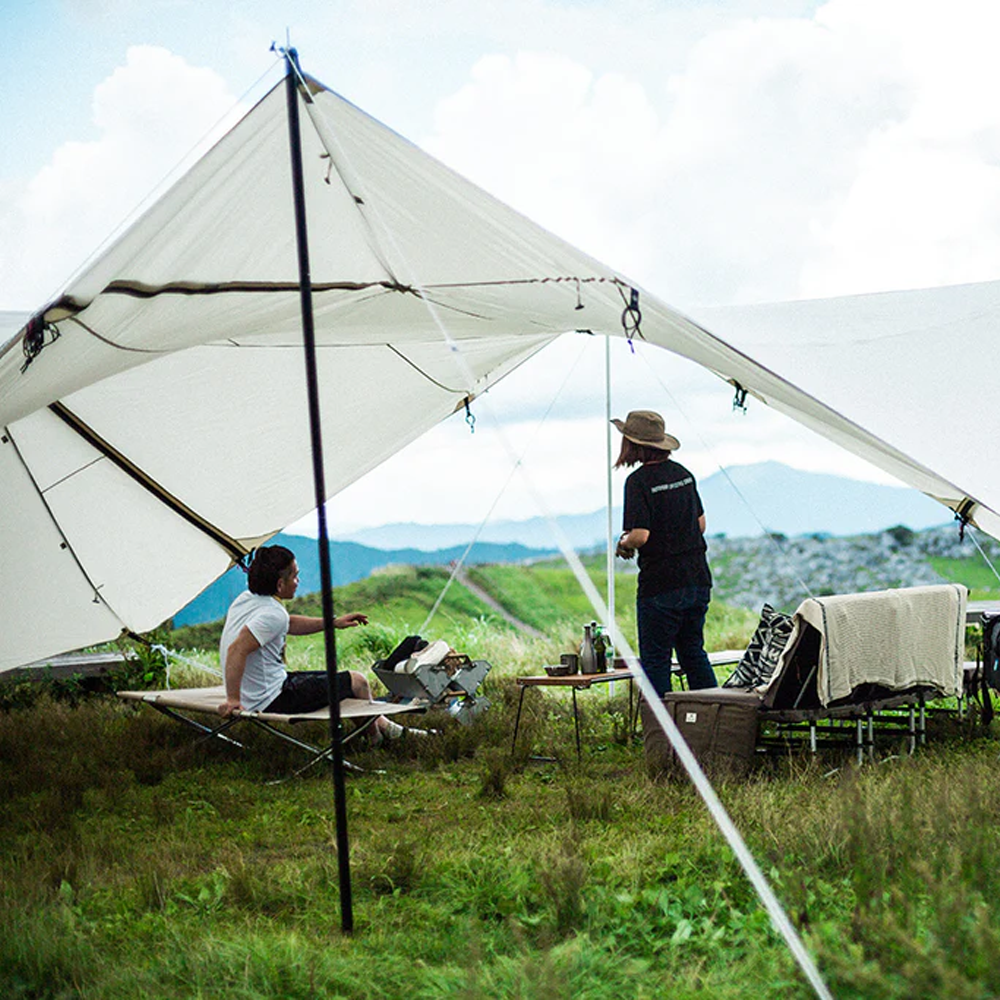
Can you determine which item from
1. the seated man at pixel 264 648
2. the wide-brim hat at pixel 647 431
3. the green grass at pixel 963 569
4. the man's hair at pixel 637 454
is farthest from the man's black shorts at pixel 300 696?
the green grass at pixel 963 569

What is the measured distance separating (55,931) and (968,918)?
7.23 feet

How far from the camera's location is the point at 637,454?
5.43 m

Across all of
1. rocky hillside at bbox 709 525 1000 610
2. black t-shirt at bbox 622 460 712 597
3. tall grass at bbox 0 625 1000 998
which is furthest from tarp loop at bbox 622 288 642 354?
rocky hillside at bbox 709 525 1000 610

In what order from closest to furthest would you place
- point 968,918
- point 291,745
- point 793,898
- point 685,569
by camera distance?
point 968,918, point 793,898, point 685,569, point 291,745

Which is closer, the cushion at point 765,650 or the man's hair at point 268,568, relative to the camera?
the cushion at point 765,650

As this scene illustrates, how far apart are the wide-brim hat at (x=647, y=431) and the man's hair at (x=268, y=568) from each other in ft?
5.37

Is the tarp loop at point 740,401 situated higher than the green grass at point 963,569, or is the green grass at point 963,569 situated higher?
the tarp loop at point 740,401

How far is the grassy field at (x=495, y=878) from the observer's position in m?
2.63

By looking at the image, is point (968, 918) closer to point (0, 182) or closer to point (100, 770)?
point (100, 770)

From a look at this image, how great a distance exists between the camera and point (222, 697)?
5941 mm

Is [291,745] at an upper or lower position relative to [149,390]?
lower

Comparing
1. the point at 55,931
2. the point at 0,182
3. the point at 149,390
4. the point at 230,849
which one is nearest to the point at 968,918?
the point at 55,931

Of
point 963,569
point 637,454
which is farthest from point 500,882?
point 963,569

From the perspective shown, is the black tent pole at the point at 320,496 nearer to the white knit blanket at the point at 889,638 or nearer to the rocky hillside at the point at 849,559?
the white knit blanket at the point at 889,638
